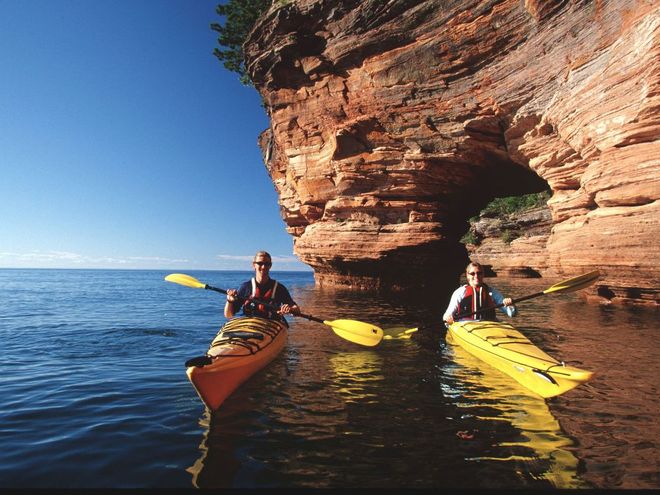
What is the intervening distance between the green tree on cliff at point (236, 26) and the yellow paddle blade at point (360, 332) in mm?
21290

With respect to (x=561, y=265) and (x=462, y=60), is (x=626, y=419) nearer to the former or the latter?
(x=561, y=265)

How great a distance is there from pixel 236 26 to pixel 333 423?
27449mm

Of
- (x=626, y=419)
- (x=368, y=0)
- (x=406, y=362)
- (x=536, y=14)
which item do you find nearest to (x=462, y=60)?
(x=536, y=14)

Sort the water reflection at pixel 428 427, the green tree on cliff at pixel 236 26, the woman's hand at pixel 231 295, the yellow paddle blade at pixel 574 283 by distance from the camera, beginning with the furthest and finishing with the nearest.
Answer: the green tree on cliff at pixel 236 26 → the yellow paddle blade at pixel 574 283 → the woman's hand at pixel 231 295 → the water reflection at pixel 428 427

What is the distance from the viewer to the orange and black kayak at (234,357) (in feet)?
14.0

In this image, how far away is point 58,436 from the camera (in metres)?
3.88

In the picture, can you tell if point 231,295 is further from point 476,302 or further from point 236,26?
point 236,26

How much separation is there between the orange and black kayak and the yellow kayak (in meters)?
3.34

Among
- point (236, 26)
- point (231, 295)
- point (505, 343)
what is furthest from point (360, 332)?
point (236, 26)

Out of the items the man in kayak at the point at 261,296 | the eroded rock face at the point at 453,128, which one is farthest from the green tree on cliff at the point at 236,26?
the man in kayak at the point at 261,296

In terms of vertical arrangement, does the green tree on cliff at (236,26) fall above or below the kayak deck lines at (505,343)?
above

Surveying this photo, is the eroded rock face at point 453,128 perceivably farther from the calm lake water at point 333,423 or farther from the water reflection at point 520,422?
the water reflection at point 520,422

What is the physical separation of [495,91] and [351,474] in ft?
48.9

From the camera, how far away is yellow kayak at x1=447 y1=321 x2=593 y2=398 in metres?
4.26
